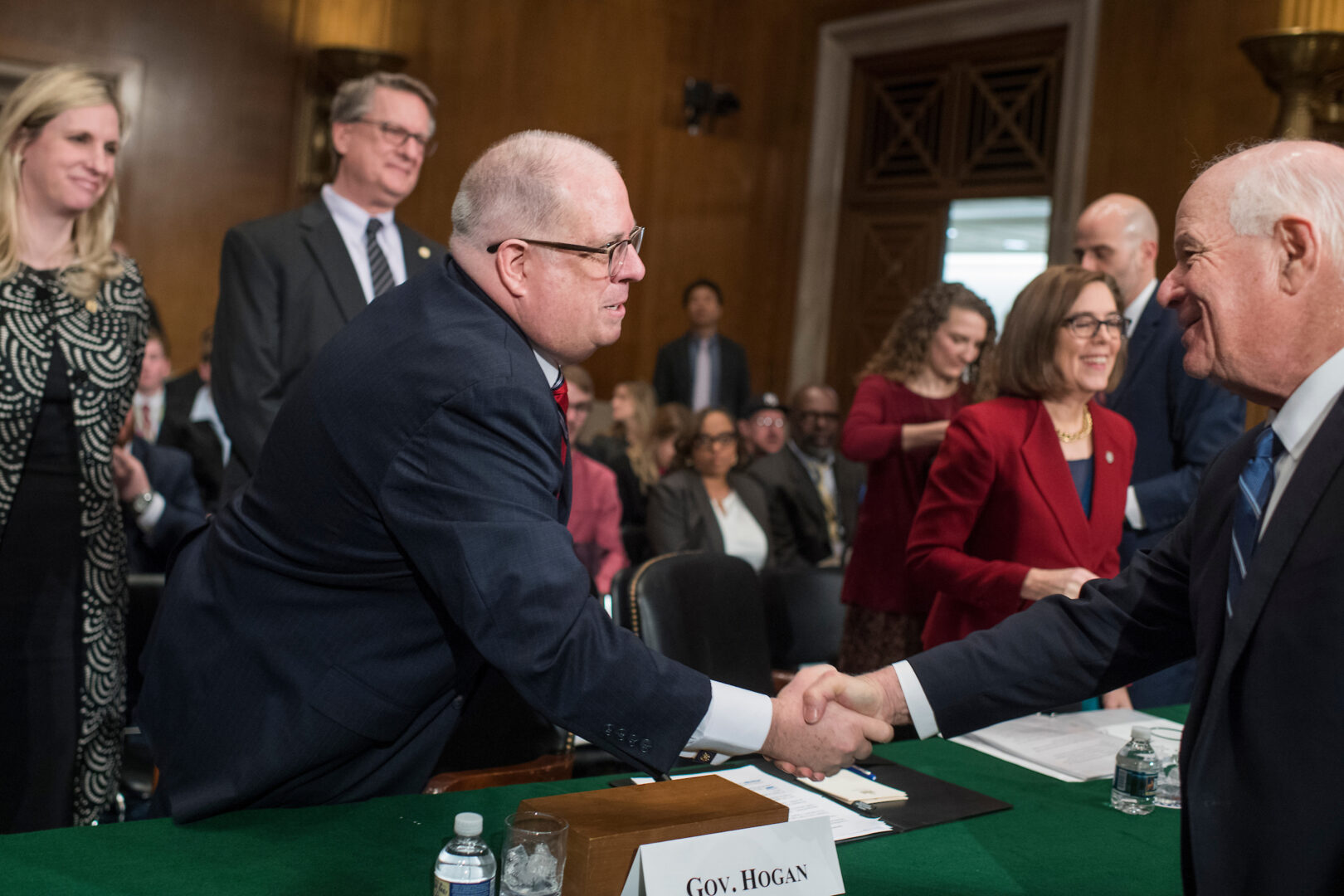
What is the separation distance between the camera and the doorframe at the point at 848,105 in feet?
24.4

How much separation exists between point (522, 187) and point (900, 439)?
80.3 inches

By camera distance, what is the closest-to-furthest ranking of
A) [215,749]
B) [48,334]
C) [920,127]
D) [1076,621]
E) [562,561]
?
1. [562,561]
2. [215,749]
3. [1076,621]
4. [48,334]
5. [920,127]

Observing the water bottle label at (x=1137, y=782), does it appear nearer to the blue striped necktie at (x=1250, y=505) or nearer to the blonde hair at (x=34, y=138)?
the blue striped necktie at (x=1250, y=505)

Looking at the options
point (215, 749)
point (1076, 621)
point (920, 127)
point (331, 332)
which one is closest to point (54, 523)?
point (331, 332)

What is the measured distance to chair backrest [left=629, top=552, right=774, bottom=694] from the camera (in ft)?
8.76

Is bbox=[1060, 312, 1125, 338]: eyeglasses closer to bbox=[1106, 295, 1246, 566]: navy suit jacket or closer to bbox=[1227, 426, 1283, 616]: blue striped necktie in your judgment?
bbox=[1106, 295, 1246, 566]: navy suit jacket

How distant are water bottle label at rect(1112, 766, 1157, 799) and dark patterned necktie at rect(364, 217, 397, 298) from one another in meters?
2.10

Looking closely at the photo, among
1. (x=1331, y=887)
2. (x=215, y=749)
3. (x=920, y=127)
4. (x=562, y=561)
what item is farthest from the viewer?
(x=920, y=127)

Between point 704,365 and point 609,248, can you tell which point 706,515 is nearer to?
point 704,365

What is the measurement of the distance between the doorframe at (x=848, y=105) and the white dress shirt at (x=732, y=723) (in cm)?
629

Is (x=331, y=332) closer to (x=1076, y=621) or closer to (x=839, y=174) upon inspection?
(x=1076, y=621)

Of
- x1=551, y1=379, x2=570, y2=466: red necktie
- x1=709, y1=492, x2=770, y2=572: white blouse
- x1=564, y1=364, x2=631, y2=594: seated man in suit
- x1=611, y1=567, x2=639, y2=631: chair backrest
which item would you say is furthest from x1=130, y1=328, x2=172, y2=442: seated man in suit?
x1=551, y1=379, x2=570, y2=466: red necktie

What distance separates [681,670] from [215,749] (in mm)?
638

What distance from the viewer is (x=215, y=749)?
1700mm
